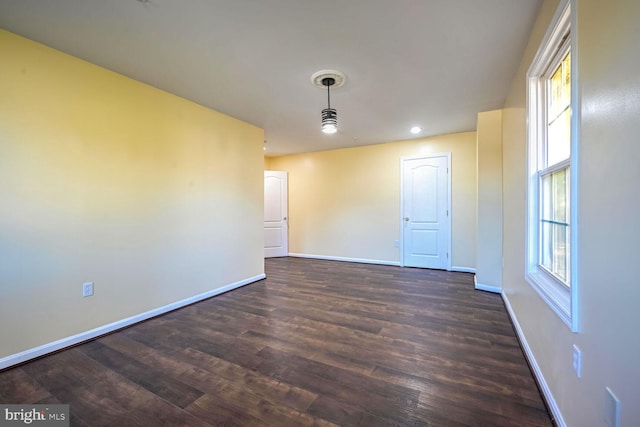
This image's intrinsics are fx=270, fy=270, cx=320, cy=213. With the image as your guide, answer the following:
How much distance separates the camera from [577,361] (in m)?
1.22

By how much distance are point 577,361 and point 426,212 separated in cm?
399

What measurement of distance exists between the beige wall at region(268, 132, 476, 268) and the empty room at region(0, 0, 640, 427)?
1.12m

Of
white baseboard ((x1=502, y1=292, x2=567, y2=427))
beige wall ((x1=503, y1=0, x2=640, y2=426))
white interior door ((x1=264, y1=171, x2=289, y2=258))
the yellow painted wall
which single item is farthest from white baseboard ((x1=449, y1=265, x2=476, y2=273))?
the yellow painted wall

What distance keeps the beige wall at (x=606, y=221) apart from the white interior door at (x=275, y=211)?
218 inches

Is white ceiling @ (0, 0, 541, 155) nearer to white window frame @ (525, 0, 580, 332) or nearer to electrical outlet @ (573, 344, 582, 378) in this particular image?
white window frame @ (525, 0, 580, 332)

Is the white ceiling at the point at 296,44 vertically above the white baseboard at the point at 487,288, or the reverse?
the white ceiling at the point at 296,44

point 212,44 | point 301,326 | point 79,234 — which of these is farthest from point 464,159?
point 79,234

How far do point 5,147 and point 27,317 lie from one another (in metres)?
1.30

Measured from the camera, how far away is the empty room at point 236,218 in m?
1.14

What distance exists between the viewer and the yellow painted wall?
2043 millimetres

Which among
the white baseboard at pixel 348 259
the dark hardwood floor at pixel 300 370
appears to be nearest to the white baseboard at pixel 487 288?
the dark hardwood floor at pixel 300 370

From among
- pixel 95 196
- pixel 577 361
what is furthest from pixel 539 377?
pixel 95 196

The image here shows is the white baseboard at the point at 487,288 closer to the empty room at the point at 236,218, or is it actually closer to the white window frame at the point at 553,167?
the empty room at the point at 236,218

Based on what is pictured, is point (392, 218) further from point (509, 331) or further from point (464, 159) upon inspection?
point (509, 331)
